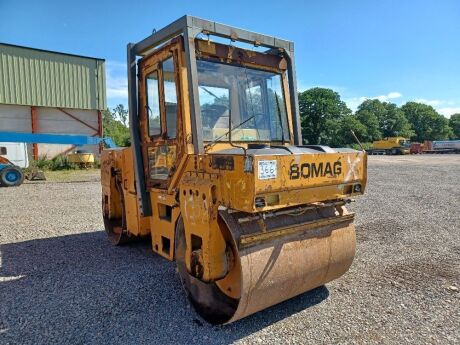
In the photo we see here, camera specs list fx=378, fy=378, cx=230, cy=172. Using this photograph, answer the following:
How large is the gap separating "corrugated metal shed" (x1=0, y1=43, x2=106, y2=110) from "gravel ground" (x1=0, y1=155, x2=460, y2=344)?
16.3 m

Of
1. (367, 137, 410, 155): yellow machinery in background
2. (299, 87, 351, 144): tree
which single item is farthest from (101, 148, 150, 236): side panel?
(299, 87, 351, 144): tree

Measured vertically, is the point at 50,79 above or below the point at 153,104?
above

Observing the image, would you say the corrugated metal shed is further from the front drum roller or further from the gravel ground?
the front drum roller

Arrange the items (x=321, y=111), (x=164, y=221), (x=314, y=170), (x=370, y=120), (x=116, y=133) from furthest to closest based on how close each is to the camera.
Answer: (x=370, y=120), (x=321, y=111), (x=116, y=133), (x=164, y=221), (x=314, y=170)

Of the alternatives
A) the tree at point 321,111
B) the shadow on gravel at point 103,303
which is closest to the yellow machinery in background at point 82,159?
the shadow on gravel at point 103,303

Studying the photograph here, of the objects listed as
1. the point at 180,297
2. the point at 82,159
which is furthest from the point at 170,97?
the point at 82,159

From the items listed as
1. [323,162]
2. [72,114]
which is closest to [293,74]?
[323,162]

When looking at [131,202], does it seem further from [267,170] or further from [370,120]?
[370,120]

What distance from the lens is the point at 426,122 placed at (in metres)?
82.0

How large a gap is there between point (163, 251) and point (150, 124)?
4.80 ft

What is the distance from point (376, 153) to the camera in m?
50.3

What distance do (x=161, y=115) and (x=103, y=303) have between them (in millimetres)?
2059

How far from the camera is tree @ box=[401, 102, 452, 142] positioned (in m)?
78.6

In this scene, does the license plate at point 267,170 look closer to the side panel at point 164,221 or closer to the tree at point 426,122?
the side panel at point 164,221
